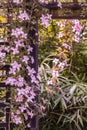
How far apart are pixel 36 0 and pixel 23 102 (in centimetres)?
74

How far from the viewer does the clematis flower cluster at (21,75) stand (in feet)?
8.14

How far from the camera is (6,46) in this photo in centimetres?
254

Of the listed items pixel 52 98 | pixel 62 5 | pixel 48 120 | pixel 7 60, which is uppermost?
pixel 62 5

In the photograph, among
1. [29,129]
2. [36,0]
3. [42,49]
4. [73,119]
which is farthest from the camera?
[42,49]

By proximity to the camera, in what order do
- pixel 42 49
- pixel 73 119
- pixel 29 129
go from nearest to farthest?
1. pixel 29 129
2. pixel 73 119
3. pixel 42 49

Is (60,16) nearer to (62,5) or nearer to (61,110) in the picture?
(62,5)

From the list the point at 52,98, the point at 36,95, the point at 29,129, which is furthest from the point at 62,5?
the point at 52,98

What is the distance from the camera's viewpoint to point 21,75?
2.56 m

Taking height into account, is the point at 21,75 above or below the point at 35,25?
below

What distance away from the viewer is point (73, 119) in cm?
365

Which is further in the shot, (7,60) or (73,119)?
(73,119)

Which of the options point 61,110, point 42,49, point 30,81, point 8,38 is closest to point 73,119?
point 61,110

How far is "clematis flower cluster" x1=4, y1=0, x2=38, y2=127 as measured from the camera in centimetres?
248

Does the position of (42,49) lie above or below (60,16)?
below
